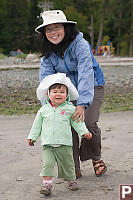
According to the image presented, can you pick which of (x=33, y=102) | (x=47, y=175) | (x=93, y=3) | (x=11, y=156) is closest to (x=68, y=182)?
(x=47, y=175)

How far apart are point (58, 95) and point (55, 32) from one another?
2.16ft

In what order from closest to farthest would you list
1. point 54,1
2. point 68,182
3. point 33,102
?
point 68,182
point 33,102
point 54,1

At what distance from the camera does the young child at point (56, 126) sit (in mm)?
3828

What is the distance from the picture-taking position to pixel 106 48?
3962cm

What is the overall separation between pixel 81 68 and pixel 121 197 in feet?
4.07

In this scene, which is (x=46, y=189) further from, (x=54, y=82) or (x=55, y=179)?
(x=54, y=82)

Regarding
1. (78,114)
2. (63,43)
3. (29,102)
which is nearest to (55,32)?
(63,43)

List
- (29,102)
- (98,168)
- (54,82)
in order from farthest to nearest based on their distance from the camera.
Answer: (29,102)
(98,168)
(54,82)

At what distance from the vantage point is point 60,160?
3.94 meters

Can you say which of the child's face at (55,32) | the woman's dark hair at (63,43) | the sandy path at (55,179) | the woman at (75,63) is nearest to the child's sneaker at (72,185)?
the sandy path at (55,179)

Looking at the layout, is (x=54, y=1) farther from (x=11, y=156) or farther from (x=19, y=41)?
(x=19, y=41)

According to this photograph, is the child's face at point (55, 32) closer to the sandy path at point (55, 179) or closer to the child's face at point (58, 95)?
the child's face at point (58, 95)

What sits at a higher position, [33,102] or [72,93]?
[72,93]

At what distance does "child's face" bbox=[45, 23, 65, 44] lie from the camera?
13.5 ft
